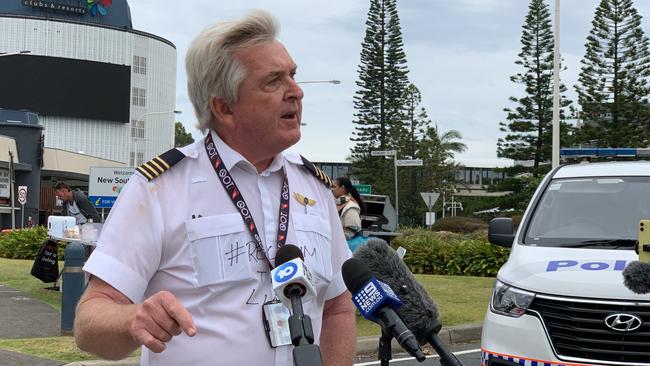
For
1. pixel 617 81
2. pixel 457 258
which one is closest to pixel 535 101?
pixel 617 81

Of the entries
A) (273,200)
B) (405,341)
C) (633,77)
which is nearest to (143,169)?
(273,200)

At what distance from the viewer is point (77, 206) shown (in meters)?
15.3

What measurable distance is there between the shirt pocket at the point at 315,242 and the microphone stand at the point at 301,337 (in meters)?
0.57

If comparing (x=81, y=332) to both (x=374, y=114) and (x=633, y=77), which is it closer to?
(x=633, y=77)

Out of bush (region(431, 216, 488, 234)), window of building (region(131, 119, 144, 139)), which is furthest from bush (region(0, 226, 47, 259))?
window of building (region(131, 119, 144, 139))

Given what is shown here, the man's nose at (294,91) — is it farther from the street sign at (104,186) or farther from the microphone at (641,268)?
the street sign at (104,186)

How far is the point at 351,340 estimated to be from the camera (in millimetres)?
2598

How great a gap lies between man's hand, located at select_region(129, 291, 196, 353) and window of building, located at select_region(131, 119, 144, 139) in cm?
7656

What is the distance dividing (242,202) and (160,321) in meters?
0.60

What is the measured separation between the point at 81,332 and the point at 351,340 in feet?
2.82

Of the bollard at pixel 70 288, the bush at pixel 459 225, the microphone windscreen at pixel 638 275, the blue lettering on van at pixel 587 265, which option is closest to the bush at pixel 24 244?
the bollard at pixel 70 288

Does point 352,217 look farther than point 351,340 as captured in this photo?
Yes

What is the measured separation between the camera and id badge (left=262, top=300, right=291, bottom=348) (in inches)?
85.7

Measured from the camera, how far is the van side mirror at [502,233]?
6598 millimetres
